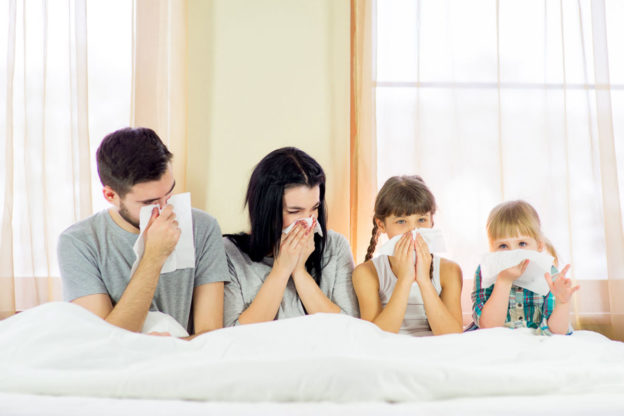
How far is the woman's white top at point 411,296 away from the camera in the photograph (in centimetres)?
174

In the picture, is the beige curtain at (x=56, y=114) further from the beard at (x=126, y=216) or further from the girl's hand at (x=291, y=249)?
the girl's hand at (x=291, y=249)

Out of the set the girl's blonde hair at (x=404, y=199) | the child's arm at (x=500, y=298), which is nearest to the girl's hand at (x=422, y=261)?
the girl's blonde hair at (x=404, y=199)

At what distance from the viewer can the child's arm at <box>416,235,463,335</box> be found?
5.36 ft

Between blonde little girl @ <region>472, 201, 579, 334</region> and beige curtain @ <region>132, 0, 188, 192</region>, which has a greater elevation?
beige curtain @ <region>132, 0, 188, 192</region>

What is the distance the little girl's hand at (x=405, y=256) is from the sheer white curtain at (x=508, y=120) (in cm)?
55

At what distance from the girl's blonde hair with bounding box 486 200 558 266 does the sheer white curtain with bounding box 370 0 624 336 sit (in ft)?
1.02

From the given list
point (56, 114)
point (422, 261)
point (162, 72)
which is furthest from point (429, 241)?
point (56, 114)

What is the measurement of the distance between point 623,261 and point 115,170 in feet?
6.53

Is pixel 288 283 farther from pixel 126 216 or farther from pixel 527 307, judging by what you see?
pixel 527 307

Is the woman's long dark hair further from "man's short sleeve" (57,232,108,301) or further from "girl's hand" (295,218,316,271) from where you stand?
"man's short sleeve" (57,232,108,301)

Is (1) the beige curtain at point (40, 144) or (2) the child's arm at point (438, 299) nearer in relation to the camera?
(2) the child's arm at point (438, 299)

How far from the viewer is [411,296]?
5.87ft

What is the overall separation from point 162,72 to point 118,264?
0.88 m

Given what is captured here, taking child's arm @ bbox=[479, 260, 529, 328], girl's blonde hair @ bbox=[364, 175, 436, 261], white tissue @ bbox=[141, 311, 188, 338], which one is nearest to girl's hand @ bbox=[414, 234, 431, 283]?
A: girl's blonde hair @ bbox=[364, 175, 436, 261]
